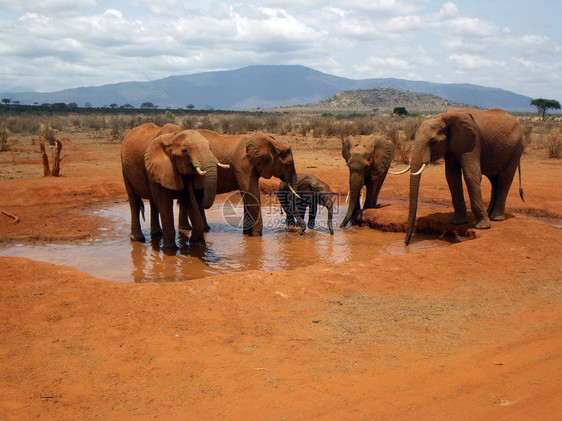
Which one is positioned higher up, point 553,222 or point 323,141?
point 323,141

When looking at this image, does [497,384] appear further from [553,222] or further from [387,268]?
[553,222]

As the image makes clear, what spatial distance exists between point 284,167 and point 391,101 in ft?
246

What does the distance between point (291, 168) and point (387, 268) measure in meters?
4.46

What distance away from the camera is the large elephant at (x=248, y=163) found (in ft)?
34.5

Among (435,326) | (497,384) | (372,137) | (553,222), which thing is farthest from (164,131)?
(553,222)

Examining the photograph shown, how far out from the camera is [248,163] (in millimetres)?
10594

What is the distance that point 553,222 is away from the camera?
11.2 m

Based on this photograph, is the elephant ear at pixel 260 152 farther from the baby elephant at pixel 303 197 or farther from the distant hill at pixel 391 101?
the distant hill at pixel 391 101

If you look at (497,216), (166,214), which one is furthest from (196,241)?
(497,216)

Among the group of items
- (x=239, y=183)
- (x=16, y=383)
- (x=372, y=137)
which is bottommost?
(x=16, y=383)

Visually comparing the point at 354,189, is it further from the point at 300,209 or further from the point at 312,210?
the point at 300,209

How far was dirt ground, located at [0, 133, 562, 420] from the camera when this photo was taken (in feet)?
12.8

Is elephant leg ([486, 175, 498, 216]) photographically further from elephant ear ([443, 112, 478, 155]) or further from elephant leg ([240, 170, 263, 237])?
elephant leg ([240, 170, 263, 237])
